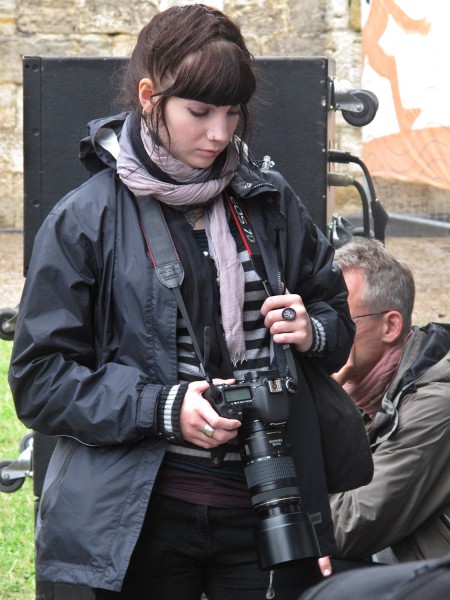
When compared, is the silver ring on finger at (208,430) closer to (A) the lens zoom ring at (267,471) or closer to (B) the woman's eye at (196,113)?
(A) the lens zoom ring at (267,471)

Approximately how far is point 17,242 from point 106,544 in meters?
8.00

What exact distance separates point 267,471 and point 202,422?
0.15m

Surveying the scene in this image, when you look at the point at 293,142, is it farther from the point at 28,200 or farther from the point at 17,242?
the point at 17,242

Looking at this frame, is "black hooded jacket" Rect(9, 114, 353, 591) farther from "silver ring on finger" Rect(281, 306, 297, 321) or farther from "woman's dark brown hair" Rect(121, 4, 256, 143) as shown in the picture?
"woman's dark brown hair" Rect(121, 4, 256, 143)

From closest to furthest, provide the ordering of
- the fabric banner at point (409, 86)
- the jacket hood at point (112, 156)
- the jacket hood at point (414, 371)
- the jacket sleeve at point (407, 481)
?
1. the jacket hood at point (112, 156)
2. the jacket sleeve at point (407, 481)
3. the jacket hood at point (414, 371)
4. the fabric banner at point (409, 86)

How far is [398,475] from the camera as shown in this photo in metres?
2.97

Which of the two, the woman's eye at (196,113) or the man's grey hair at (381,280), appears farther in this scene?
the man's grey hair at (381,280)

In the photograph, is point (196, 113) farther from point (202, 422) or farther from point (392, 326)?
point (392, 326)

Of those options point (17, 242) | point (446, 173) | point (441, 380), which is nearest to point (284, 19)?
point (17, 242)

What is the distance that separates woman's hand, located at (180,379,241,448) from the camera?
2.08 metres

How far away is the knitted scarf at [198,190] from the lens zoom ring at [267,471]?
8.2 inches

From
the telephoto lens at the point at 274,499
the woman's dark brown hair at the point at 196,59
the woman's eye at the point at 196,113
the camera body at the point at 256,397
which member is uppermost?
the woman's dark brown hair at the point at 196,59

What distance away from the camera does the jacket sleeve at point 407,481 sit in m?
2.96

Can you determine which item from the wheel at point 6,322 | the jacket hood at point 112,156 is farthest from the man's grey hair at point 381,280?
the jacket hood at point 112,156
